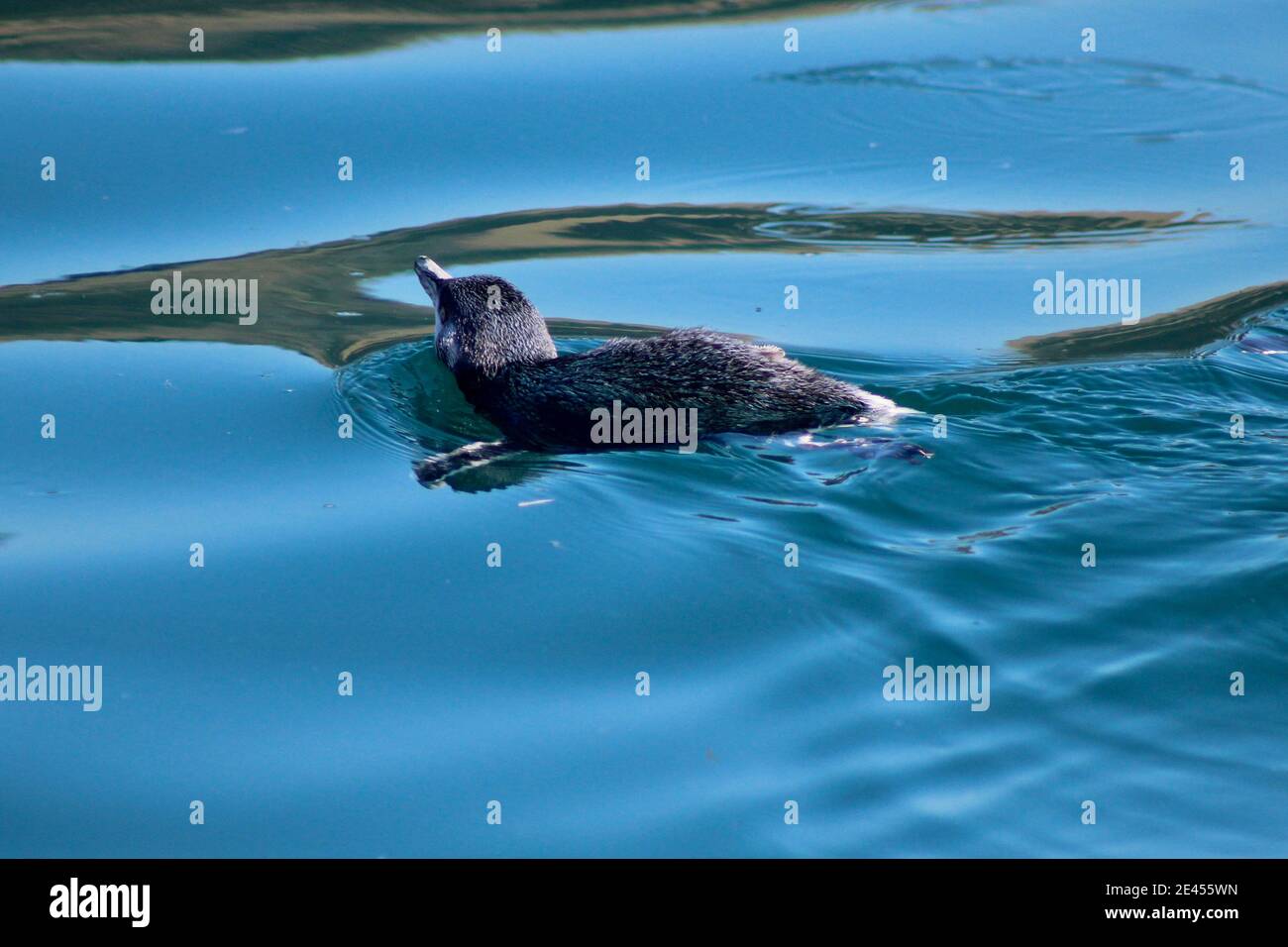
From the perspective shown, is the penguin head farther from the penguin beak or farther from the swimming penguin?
the penguin beak

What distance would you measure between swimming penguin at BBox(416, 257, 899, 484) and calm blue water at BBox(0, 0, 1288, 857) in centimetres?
18

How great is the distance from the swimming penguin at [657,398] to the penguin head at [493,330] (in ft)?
0.33

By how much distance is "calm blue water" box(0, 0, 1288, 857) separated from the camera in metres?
4.45

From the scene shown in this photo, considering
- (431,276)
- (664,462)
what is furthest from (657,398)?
(431,276)

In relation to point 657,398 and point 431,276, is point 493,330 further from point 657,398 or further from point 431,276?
point 657,398

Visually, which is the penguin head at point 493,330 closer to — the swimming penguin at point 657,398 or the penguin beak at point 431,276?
the swimming penguin at point 657,398

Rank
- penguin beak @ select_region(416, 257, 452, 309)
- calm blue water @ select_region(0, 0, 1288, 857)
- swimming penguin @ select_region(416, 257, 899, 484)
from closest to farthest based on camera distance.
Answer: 1. calm blue water @ select_region(0, 0, 1288, 857)
2. swimming penguin @ select_region(416, 257, 899, 484)
3. penguin beak @ select_region(416, 257, 452, 309)

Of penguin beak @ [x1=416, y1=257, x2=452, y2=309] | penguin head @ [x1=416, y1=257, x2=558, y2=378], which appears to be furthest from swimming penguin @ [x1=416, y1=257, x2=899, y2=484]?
penguin beak @ [x1=416, y1=257, x2=452, y2=309]

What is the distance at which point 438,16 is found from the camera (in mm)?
11227

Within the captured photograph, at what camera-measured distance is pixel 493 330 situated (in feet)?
24.8

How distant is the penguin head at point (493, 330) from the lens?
755 cm

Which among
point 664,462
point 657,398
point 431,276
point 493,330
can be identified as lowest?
point 664,462

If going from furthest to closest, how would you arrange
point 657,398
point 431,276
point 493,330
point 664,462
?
1. point 431,276
2. point 493,330
3. point 657,398
4. point 664,462

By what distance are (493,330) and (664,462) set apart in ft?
5.02
